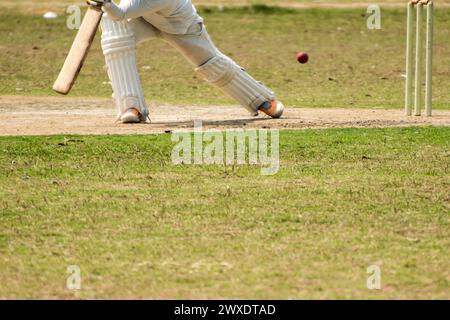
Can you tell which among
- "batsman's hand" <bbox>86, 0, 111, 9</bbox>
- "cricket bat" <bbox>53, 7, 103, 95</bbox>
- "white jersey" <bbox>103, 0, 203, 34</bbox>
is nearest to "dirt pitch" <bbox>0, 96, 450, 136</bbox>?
"cricket bat" <bbox>53, 7, 103, 95</bbox>

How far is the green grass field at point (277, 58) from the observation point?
1590 centimetres

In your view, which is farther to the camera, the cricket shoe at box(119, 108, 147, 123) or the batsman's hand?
the cricket shoe at box(119, 108, 147, 123)

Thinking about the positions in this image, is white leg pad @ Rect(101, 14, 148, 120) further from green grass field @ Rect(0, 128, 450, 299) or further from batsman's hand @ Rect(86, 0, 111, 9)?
green grass field @ Rect(0, 128, 450, 299)

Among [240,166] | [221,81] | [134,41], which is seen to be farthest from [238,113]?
[240,166]

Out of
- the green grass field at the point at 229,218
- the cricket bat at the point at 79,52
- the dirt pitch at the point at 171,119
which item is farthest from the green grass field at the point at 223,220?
the dirt pitch at the point at 171,119

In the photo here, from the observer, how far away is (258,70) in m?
18.0

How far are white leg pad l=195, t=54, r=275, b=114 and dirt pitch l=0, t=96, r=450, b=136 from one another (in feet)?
0.59

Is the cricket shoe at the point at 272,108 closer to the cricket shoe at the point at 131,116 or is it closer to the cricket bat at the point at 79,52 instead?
the cricket shoe at the point at 131,116

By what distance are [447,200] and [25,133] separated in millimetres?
4284

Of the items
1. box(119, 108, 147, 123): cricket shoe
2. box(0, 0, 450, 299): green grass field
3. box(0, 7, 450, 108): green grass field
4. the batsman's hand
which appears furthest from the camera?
box(0, 7, 450, 108): green grass field

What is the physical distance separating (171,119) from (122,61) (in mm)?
931

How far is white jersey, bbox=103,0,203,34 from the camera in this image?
11.3 m

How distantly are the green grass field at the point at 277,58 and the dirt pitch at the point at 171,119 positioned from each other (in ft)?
3.58
